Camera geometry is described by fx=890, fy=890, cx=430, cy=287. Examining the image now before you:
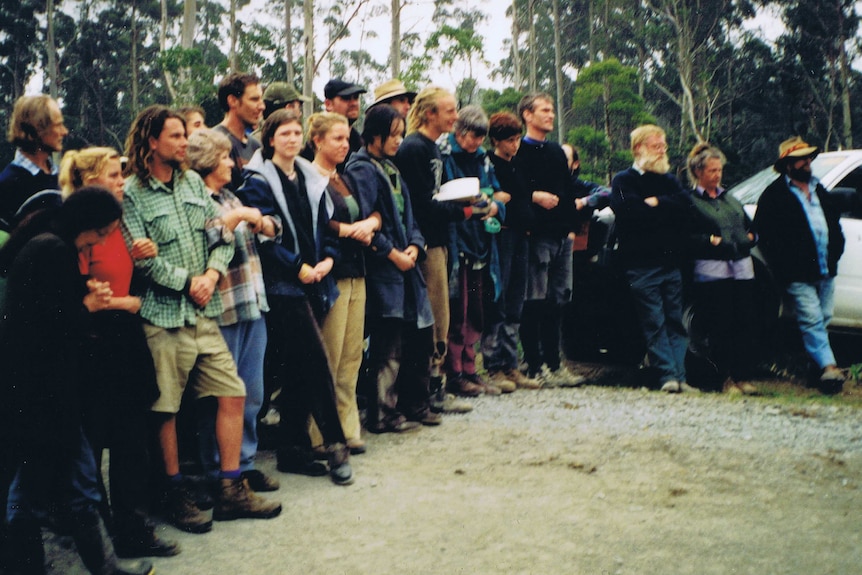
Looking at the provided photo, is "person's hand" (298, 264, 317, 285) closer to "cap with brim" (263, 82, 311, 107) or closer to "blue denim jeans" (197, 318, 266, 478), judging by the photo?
"blue denim jeans" (197, 318, 266, 478)

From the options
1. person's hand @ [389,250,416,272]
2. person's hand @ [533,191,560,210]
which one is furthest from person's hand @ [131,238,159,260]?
person's hand @ [533,191,560,210]

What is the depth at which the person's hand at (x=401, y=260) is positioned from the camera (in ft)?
18.5

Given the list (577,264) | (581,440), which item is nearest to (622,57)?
(577,264)

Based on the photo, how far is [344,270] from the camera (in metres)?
5.31

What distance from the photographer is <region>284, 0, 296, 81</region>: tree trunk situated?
35469 mm

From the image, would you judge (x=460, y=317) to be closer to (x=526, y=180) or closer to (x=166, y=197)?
(x=526, y=180)

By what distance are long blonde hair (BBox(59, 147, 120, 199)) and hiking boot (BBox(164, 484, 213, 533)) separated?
4.82 ft

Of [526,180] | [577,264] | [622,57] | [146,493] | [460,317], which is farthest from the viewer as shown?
[622,57]

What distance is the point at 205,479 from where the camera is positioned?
455cm

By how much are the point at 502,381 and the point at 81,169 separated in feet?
13.6

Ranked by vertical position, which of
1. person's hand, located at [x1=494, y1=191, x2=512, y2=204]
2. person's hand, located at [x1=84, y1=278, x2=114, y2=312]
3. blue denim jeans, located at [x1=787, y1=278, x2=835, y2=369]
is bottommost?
blue denim jeans, located at [x1=787, y1=278, x2=835, y2=369]

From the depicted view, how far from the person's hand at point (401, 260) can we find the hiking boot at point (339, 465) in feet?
4.24

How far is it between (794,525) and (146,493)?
9.77 feet

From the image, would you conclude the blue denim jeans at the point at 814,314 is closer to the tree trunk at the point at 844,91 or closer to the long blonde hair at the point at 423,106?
the long blonde hair at the point at 423,106
